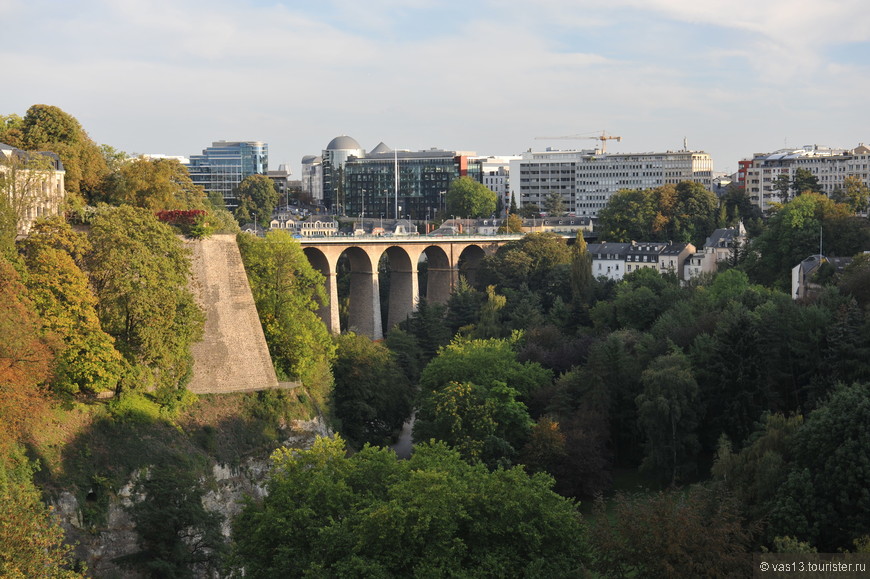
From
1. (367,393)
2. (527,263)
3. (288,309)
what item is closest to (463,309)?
(527,263)

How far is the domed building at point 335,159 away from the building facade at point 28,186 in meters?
101

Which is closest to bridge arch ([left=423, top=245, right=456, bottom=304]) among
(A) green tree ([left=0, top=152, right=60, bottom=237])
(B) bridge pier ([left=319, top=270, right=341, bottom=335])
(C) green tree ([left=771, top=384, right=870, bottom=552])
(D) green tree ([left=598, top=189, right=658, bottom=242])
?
(B) bridge pier ([left=319, top=270, right=341, bottom=335])

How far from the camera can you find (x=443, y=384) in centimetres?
4391

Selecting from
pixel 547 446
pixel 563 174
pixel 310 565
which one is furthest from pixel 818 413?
pixel 563 174

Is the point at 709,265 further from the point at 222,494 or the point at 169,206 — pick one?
the point at 222,494

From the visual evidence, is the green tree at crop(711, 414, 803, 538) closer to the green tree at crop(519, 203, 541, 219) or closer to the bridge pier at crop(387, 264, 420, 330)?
the bridge pier at crop(387, 264, 420, 330)

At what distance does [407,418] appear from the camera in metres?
48.3

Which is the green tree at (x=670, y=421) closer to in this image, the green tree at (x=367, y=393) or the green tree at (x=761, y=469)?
the green tree at (x=761, y=469)

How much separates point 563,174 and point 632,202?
41827 millimetres

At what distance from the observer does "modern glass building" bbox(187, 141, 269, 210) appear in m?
148

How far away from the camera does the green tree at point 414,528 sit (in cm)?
2350

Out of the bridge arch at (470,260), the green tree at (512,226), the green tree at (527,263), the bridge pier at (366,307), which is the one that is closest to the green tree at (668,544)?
the bridge pier at (366,307)

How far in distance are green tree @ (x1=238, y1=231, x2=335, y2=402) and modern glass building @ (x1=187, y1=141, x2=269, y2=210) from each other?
102 metres

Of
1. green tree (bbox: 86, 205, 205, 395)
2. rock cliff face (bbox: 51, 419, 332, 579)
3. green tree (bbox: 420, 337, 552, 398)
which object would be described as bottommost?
rock cliff face (bbox: 51, 419, 332, 579)
